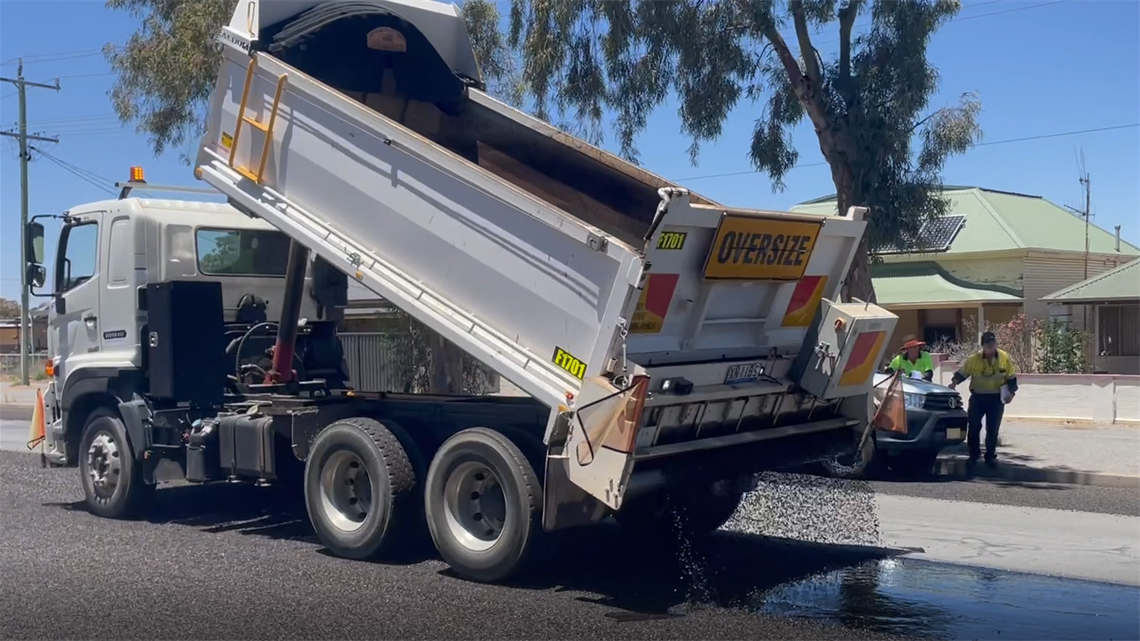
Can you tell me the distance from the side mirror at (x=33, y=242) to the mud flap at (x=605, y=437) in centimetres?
624

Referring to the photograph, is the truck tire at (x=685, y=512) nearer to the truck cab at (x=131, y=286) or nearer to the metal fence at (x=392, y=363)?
the truck cab at (x=131, y=286)

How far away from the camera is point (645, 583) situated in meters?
7.71

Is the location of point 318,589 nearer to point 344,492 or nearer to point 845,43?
point 344,492

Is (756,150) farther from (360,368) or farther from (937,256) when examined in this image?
(937,256)

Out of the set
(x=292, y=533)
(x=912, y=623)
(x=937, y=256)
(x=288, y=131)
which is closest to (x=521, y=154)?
(x=288, y=131)

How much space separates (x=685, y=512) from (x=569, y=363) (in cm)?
250

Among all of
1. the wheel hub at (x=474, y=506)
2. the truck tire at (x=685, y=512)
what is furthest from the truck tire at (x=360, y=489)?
the truck tire at (x=685, y=512)

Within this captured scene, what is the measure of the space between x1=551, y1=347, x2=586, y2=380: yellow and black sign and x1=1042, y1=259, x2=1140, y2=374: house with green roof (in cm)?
2446

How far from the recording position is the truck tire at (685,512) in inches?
341

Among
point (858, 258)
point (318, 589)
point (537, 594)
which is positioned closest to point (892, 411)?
point (537, 594)

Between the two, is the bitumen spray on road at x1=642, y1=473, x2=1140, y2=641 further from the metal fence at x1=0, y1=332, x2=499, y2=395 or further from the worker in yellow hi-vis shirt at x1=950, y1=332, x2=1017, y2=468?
the metal fence at x1=0, y1=332, x2=499, y2=395

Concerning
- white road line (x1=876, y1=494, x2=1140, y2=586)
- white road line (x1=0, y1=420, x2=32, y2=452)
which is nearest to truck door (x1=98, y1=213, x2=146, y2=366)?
white road line (x1=876, y1=494, x2=1140, y2=586)

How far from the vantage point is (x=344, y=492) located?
838 cm

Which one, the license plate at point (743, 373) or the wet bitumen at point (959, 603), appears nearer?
the wet bitumen at point (959, 603)
